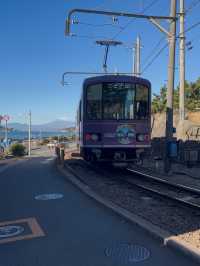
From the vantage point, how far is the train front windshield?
15.4 m

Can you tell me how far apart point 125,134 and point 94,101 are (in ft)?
5.65

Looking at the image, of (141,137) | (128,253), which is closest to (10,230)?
(128,253)

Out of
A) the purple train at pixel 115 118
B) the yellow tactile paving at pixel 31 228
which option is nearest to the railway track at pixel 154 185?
the purple train at pixel 115 118

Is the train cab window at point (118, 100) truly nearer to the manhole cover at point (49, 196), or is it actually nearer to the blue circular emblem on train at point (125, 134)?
the blue circular emblem on train at point (125, 134)

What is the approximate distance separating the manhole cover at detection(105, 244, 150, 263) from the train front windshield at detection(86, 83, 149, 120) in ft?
30.9

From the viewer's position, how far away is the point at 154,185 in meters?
13.2

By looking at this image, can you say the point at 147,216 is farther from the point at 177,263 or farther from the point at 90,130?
the point at 90,130

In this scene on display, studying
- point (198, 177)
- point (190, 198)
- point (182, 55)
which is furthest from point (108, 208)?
point (182, 55)

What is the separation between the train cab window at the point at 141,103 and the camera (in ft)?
51.1

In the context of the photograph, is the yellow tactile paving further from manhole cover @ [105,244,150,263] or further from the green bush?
the green bush

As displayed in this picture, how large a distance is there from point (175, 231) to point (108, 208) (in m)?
2.11

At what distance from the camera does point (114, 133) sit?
1535cm

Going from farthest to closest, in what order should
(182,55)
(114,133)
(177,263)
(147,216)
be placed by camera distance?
(182,55), (114,133), (147,216), (177,263)

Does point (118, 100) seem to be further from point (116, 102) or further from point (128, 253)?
point (128, 253)
